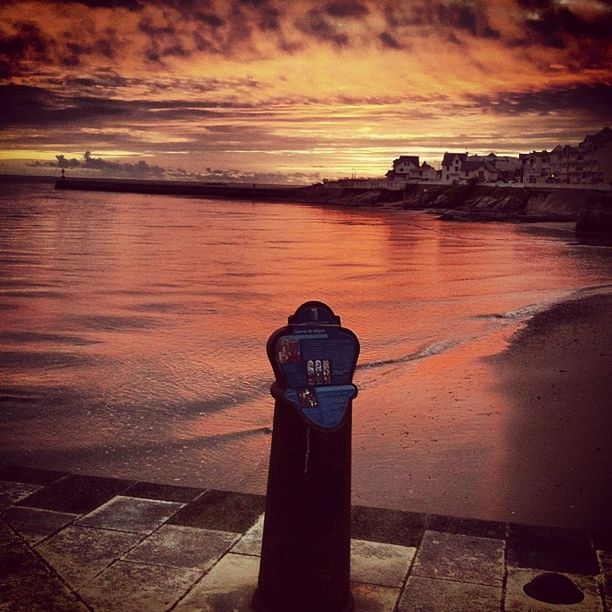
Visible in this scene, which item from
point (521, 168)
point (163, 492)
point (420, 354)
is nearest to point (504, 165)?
point (521, 168)

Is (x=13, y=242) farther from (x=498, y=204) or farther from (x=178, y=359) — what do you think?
(x=498, y=204)

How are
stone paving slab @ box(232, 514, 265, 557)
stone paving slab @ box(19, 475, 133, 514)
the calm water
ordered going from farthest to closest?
the calm water, stone paving slab @ box(19, 475, 133, 514), stone paving slab @ box(232, 514, 265, 557)

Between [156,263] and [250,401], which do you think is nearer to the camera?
[250,401]

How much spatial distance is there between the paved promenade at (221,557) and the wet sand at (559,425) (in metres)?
0.97

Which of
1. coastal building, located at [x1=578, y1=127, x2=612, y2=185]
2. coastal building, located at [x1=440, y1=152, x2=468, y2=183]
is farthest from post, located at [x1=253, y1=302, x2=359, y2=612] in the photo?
coastal building, located at [x1=440, y1=152, x2=468, y2=183]

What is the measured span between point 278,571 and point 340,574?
313 millimetres

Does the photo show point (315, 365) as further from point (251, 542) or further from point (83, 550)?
point (83, 550)

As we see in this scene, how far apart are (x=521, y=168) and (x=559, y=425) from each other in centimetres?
13964

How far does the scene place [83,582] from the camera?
4137 mm

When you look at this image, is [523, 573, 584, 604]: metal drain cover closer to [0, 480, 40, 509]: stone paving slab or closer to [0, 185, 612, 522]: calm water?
[0, 185, 612, 522]: calm water

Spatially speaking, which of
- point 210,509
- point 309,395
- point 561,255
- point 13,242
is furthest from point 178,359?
point 13,242

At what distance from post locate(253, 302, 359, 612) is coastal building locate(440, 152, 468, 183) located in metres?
135

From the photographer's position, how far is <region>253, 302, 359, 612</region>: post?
138 inches

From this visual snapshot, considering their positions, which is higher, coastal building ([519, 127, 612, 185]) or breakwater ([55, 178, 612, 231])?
coastal building ([519, 127, 612, 185])
